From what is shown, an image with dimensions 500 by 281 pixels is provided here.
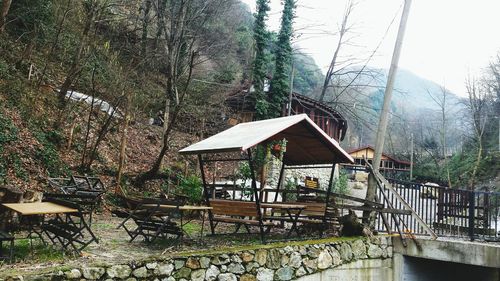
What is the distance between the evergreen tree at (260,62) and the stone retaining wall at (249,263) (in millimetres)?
15643

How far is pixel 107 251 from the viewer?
20.6 ft

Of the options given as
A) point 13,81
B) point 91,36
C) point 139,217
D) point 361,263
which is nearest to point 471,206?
point 361,263

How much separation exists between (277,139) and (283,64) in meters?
16.8

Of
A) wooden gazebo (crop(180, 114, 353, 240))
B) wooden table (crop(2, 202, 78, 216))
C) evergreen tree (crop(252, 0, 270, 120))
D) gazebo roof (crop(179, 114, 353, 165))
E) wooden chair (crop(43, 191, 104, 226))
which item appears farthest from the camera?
evergreen tree (crop(252, 0, 270, 120))

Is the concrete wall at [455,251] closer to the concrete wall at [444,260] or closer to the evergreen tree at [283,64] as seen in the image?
the concrete wall at [444,260]

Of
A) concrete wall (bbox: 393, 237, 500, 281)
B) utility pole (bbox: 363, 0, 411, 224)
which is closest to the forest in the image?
utility pole (bbox: 363, 0, 411, 224)

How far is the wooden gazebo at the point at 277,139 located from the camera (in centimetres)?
759

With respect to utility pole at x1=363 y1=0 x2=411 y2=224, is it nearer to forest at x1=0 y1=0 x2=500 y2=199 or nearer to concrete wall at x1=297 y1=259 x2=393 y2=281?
concrete wall at x1=297 y1=259 x2=393 y2=281

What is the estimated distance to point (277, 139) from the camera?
9008mm

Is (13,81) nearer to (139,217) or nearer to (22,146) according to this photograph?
(22,146)

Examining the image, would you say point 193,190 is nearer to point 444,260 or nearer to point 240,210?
point 240,210

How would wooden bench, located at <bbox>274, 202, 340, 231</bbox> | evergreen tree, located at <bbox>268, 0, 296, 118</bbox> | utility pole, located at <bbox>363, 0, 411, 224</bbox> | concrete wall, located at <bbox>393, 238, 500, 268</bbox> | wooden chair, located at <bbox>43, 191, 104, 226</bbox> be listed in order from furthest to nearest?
evergreen tree, located at <bbox>268, 0, 296, 118</bbox> < utility pole, located at <bbox>363, 0, 411, 224</bbox> < wooden bench, located at <bbox>274, 202, 340, 231</bbox> < concrete wall, located at <bbox>393, 238, 500, 268</bbox> < wooden chair, located at <bbox>43, 191, 104, 226</bbox>

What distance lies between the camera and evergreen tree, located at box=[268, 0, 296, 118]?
24.6 metres

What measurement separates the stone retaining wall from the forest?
255 inches
